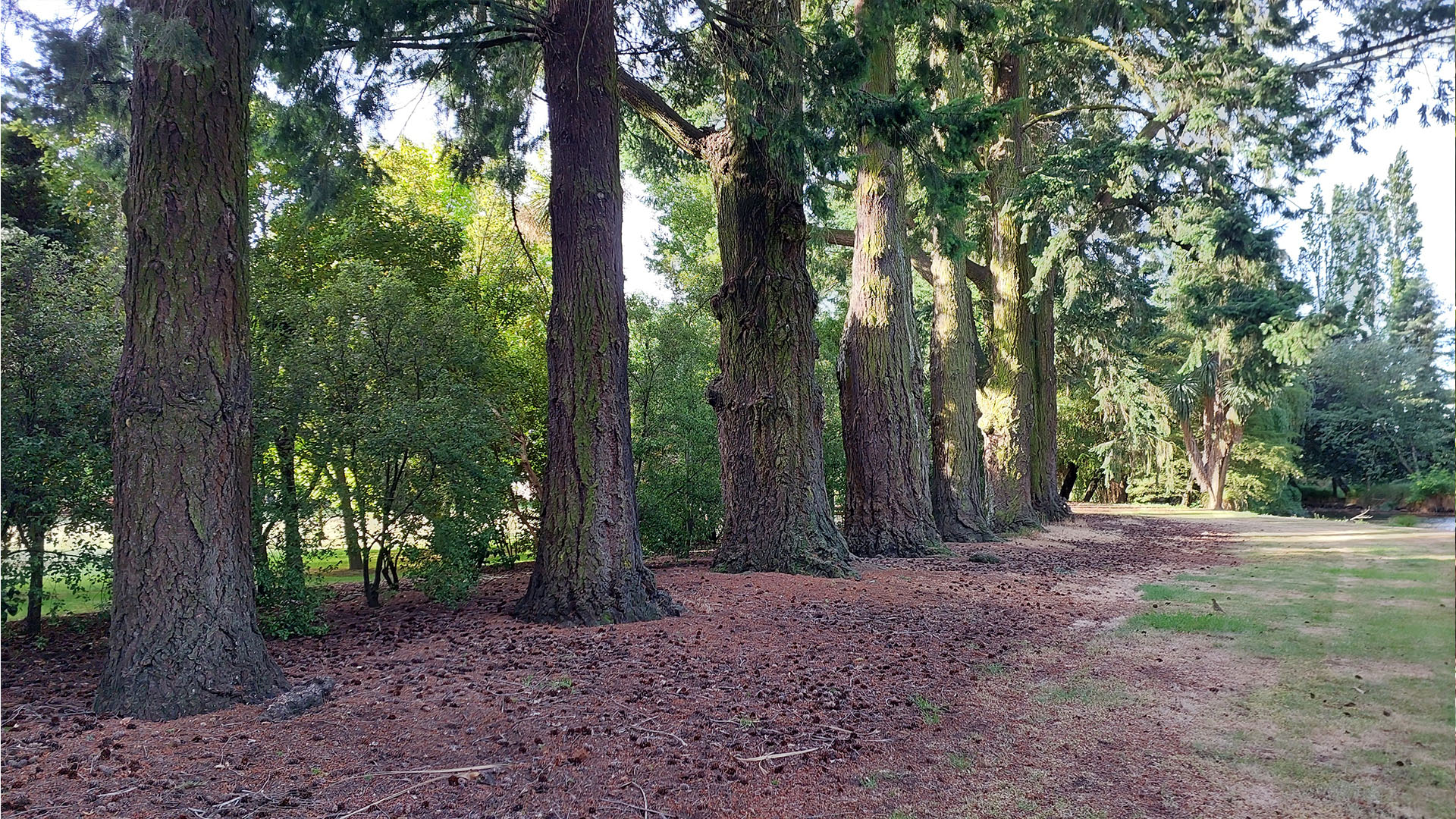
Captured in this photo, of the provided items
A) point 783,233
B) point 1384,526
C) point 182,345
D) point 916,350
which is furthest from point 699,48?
point 1384,526

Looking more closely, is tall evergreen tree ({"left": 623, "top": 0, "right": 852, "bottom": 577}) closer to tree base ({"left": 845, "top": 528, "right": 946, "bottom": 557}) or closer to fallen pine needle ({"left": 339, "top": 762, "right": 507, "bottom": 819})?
tree base ({"left": 845, "top": 528, "right": 946, "bottom": 557})

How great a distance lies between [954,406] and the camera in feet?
46.6

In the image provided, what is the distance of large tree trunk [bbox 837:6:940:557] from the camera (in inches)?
448

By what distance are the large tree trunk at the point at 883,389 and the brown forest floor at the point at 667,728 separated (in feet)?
14.3

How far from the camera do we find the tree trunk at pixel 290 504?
22.3ft

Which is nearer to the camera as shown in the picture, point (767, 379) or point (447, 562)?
point (447, 562)

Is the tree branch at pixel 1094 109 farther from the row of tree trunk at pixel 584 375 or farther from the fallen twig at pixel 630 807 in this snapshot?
the fallen twig at pixel 630 807

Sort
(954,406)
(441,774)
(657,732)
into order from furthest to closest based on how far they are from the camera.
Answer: (954,406) < (657,732) < (441,774)

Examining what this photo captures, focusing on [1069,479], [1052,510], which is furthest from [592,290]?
[1069,479]

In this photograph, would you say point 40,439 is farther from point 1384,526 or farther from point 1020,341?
point 1020,341

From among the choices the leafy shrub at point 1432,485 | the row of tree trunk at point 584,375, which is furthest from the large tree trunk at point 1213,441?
the leafy shrub at point 1432,485

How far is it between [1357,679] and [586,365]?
222 inches

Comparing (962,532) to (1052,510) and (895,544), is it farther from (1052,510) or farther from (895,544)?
(1052,510)

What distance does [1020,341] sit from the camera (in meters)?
16.0
